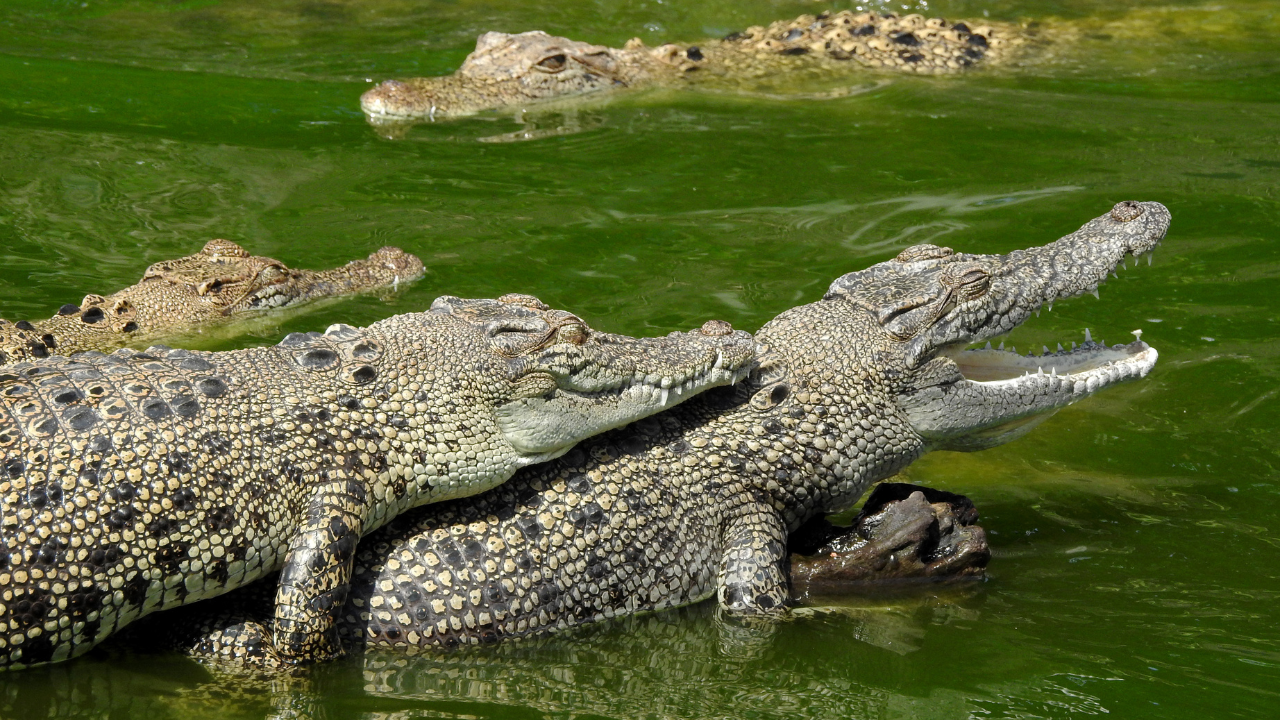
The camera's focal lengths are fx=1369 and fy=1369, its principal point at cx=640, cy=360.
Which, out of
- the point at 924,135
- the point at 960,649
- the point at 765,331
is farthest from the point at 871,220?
the point at 960,649

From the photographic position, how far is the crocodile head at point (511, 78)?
1262cm

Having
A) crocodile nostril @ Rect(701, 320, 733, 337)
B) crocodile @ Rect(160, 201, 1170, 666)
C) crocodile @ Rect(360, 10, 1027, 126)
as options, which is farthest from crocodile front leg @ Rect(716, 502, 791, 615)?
crocodile @ Rect(360, 10, 1027, 126)

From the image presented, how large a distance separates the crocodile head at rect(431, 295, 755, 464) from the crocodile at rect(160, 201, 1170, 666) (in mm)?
236

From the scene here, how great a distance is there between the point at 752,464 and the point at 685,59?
939 centimetres

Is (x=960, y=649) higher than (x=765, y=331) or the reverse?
the reverse

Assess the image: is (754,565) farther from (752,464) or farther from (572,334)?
(572,334)

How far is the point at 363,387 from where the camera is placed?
4.98 meters

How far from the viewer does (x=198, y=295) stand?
8500 mm

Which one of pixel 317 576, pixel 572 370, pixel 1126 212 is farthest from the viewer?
pixel 1126 212

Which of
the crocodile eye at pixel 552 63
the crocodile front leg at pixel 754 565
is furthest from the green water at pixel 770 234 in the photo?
the crocodile eye at pixel 552 63

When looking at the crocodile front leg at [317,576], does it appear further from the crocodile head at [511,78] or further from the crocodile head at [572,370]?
the crocodile head at [511,78]

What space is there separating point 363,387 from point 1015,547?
9.76 ft

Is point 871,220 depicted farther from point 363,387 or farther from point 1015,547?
point 363,387

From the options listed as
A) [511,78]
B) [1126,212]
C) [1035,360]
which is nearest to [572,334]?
[1035,360]
